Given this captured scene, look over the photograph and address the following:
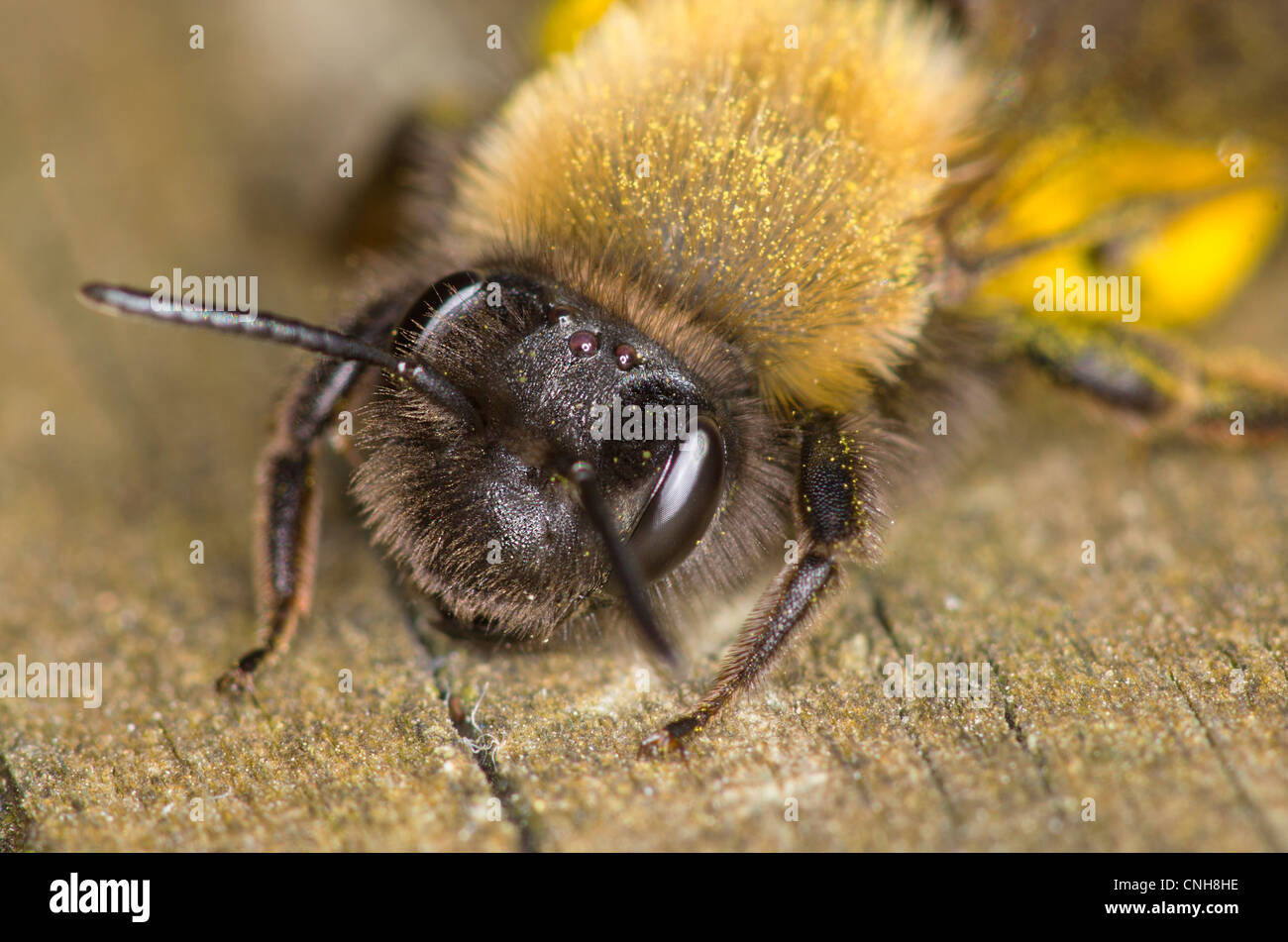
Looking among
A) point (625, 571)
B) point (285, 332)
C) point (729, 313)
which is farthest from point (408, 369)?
point (729, 313)

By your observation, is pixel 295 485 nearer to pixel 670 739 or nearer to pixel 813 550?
pixel 670 739

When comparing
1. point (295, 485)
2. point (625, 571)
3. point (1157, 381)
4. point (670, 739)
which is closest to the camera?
point (625, 571)

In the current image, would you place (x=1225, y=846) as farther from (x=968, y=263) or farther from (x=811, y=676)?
(x=968, y=263)

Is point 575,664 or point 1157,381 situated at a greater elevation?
point 1157,381

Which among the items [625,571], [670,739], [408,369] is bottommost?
[670,739]

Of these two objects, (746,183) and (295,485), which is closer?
(746,183)

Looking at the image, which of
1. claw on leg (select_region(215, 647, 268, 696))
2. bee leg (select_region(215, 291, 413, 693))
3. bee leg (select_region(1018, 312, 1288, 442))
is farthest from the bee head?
bee leg (select_region(1018, 312, 1288, 442))

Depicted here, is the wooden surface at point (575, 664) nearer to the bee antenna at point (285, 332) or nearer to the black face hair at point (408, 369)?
the black face hair at point (408, 369)

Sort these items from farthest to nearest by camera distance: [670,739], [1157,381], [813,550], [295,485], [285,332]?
[1157,381]
[295,485]
[813,550]
[670,739]
[285,332]
